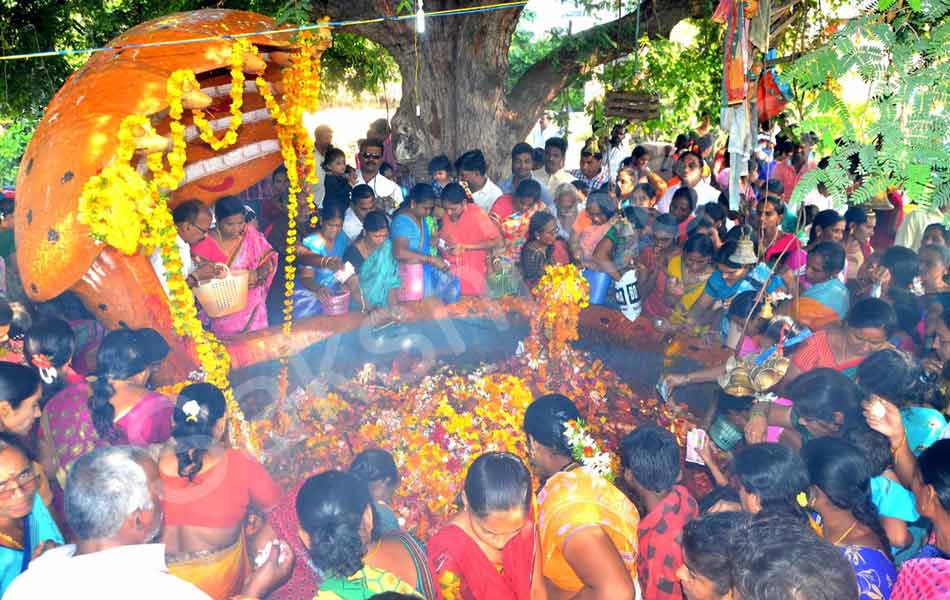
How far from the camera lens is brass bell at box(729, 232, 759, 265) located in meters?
5.24

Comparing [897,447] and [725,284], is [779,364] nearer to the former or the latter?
[897,447]

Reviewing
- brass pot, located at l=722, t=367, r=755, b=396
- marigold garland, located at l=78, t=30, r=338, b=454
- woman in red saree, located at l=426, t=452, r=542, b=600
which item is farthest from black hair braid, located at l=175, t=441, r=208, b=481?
brass pot, located at l=722, t=367, r=755, b=396

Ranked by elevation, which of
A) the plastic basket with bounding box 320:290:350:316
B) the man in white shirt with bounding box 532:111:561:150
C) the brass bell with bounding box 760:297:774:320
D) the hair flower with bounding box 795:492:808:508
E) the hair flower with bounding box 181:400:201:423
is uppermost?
the hair flower with bounding box 181:400:201:423

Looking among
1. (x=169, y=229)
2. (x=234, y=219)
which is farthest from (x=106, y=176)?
(x=234, y=219)

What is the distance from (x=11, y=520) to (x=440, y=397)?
2.81 meters

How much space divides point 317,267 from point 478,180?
1.95 meters

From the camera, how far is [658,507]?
2.98 metres

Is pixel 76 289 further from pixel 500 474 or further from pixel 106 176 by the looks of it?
pixel 500 474

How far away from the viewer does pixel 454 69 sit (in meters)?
8.22

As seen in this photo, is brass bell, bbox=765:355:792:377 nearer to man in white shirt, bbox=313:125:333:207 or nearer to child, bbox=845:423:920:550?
child, bbox=845:423:920:550

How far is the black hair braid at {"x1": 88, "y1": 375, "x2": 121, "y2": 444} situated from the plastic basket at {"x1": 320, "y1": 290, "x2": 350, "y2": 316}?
2.42 metres

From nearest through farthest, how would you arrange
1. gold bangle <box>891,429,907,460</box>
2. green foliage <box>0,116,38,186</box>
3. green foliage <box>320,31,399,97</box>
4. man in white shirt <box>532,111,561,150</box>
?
gold bangle <box>891,429,907,460</box> < green foliage <box>0,116,38,186</box> < green foliage <box>320,31,399,97</box> < man in white shirt <box>532,111,561,150</box>

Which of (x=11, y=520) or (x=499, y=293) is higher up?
(x=11, y=520)

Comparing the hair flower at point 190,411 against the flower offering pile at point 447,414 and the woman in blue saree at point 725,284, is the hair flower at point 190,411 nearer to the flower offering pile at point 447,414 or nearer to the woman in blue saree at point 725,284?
the flower offering pile at point 447,414
